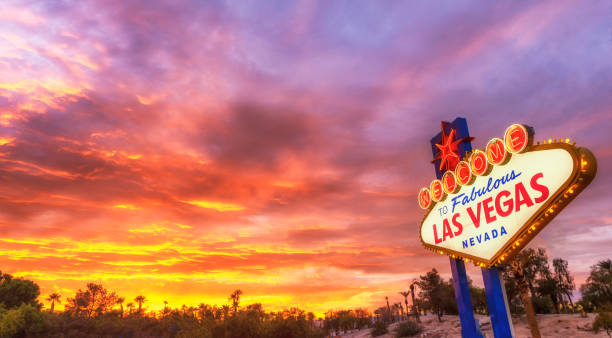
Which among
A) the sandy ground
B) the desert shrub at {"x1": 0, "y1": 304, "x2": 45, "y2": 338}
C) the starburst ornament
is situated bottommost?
the sandy ground

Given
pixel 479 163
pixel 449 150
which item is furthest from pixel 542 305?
pixel 479 163

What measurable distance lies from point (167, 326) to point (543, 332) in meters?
60.6

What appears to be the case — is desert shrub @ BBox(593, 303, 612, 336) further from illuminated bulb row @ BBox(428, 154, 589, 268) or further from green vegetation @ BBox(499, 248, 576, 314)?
illuminated bulb row @ BBox(428, 154, 589, 268)

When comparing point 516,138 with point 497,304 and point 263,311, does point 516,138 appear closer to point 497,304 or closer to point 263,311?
point 497,304

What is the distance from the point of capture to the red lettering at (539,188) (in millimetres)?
10439

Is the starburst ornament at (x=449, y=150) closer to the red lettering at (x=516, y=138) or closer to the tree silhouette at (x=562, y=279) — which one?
the red lettering at (x=516, y=138)

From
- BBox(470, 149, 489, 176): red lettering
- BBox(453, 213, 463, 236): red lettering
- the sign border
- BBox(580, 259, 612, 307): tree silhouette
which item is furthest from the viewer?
BBox(580, 259, 612, 307): tree silhouette

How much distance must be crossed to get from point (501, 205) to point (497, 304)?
11.1ft

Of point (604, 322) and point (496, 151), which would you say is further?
point (604, 322)

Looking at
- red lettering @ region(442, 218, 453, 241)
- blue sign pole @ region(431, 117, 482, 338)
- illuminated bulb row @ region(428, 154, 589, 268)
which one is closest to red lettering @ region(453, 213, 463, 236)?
red lettering @ region(442, 218, 453, 241)

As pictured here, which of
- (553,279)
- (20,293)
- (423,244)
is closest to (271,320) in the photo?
(423,244)

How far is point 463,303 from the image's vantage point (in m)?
14.2

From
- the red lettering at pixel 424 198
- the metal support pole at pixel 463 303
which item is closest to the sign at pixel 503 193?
the red lettering at pixel 424 198

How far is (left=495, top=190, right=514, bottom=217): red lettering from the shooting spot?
11547mm
